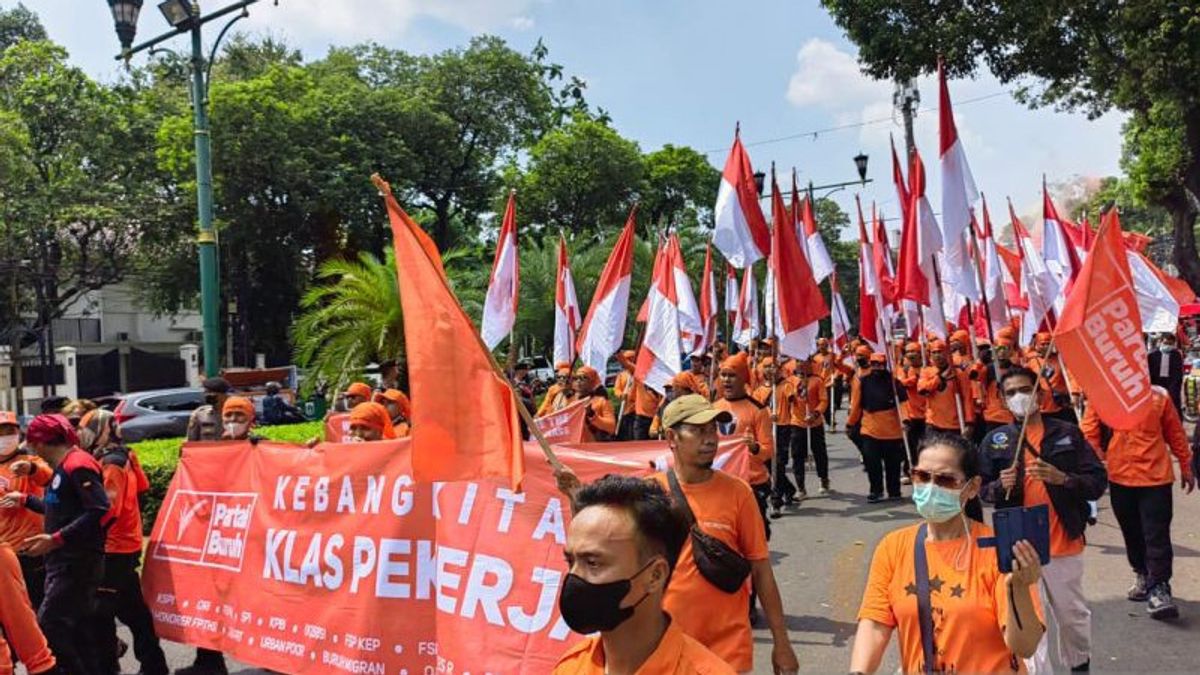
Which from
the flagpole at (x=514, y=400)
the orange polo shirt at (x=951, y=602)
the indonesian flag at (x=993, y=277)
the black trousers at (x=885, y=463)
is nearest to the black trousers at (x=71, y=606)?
the flagpole at (x=514, y=400)

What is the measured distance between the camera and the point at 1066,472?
15.1 ft

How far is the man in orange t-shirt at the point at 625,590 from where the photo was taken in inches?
80.0

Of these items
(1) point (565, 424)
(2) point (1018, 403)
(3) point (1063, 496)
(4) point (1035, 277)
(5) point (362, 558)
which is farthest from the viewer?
(4) point (1035, 277)

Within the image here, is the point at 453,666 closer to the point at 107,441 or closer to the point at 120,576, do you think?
the point at 120,576

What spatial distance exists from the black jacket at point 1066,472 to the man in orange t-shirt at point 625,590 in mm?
3044

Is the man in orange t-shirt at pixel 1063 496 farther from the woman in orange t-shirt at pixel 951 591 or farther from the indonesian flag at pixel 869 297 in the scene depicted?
the indonesian flag at pixel 869 297

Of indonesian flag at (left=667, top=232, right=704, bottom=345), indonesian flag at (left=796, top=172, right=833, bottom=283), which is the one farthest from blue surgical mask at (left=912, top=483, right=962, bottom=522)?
indonesian flag at (left=796, top=172, right=833, bottom=283)

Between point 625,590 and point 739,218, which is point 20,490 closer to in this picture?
point 625,590

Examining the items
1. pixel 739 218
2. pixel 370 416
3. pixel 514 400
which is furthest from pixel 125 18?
pixel 514 400

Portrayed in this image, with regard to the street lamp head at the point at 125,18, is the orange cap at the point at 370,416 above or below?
below

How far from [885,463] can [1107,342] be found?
624 cm

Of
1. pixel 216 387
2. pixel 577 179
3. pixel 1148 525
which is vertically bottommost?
pixel 1148 525

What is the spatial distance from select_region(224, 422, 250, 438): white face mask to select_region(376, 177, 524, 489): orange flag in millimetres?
2791

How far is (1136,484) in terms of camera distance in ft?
19.5
